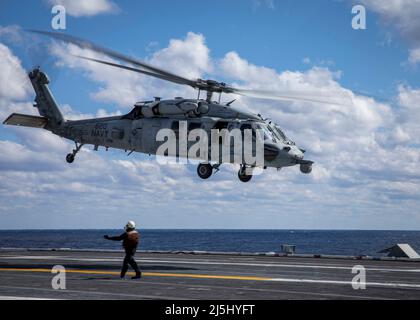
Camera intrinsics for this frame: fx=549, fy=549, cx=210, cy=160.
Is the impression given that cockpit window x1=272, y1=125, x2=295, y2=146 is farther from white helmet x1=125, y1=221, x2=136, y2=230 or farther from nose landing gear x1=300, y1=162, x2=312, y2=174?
white helmet x1=125, y1=221, x2=136, y2=230

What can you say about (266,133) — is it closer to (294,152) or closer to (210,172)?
(294,152)

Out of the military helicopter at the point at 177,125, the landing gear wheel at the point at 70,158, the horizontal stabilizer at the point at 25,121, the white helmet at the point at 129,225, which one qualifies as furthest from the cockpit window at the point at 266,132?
the horizontal stabilizer at the point at 25,121

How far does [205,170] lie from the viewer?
2672cm

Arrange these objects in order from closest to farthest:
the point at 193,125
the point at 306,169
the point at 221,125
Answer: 1. the point at 306,169
2. the point at 221,125
3. the point at 193,125

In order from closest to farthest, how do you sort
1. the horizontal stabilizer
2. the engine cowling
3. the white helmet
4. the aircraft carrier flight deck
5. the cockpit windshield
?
the aircraft carrier flight deck → the white helmet → the cockpit windshield → the engine cowling → the horizontal stabilizer

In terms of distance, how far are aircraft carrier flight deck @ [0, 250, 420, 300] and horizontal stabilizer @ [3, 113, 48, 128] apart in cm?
1157

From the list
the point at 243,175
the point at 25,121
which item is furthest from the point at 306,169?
the point at 25,121

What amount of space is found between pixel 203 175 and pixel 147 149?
3.52m

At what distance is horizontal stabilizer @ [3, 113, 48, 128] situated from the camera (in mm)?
31906

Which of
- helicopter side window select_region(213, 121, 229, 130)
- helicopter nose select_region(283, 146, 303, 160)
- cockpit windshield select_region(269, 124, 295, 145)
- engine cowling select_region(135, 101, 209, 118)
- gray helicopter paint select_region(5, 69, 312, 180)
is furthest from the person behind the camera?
engine cowling select_region(135, 101, 209, 118)

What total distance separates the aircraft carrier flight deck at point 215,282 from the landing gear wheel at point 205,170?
4.80 m

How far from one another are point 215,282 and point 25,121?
2030 cm

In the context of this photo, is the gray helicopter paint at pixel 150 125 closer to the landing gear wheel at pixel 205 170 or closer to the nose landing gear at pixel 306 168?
the nose landing gear at pixel 306 168

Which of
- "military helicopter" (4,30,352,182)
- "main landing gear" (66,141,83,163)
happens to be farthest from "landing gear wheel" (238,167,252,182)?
"main landing gear" (66,141,83,163)
